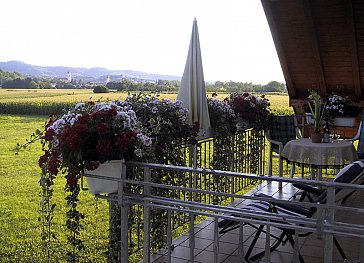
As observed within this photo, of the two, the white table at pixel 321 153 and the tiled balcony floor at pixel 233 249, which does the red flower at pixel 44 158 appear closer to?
the tiled balcony floor at pixel 233 249

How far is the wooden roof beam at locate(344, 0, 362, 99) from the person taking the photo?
6598 mm

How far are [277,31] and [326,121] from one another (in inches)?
114

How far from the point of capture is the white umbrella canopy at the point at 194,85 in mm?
4117

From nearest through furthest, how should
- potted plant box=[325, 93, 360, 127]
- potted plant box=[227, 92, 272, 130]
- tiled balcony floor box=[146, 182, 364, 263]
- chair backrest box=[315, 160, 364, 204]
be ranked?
chair backrest box=[315, 160, 364, 204] → tiled balcony floor box=[146, 182, 364, 263] → potted plant box=[227, 92, 272, 130] → potted plant box=[325, 93, 360, 127]

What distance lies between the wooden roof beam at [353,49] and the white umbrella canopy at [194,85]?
3.50 meters

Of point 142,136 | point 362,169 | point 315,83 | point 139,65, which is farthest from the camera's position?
point 139,65

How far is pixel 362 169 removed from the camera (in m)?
2.90

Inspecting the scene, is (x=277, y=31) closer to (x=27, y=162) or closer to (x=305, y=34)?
(x=305, y=34)

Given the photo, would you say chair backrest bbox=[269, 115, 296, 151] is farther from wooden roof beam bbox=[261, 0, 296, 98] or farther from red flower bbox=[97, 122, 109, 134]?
red flower bbox=[97, 122, 109, 134]

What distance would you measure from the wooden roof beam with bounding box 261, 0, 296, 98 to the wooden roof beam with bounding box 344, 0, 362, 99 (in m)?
1.22

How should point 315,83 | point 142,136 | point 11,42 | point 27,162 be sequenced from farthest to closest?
1. point 11,42
2. point 27,162
3. point 315,83
4. point 142,136

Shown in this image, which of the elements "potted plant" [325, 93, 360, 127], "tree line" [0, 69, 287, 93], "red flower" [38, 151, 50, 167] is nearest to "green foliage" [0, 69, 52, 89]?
"tree line" [0, 69, 287, 93]

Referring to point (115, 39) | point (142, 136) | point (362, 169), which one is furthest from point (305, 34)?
point (115, 39)

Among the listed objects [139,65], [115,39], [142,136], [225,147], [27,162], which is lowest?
[27,162]
